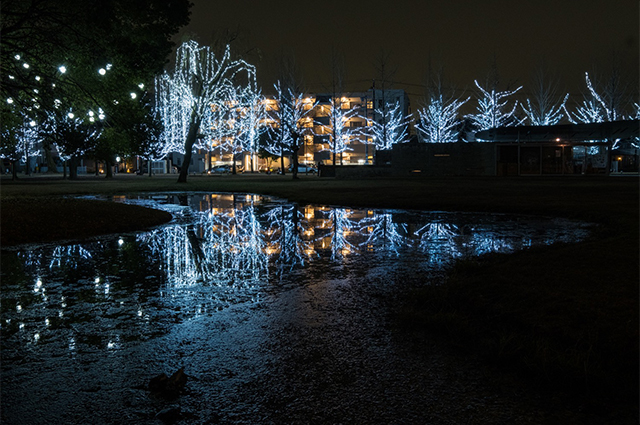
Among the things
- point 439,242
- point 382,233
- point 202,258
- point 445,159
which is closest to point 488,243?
point 439,242

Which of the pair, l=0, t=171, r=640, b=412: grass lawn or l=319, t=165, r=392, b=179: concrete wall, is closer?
l=0, t=171, r=640, b=412: grass lawn

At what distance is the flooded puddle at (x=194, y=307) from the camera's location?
3275 millimetres

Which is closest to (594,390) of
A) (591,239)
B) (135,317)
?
(135,317)

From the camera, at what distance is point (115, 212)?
13.4m

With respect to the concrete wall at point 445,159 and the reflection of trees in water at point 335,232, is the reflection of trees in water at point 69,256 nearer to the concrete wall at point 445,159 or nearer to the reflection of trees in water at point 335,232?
the reflection of trees in water at point 335,232

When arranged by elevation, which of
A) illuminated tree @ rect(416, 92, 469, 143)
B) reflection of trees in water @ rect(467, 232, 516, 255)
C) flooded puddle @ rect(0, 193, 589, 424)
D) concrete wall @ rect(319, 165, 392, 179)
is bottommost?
flooded puddle @ rect(0, 193, 589, 424)

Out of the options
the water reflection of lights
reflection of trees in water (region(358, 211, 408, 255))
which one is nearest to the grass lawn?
the water reflection of lights

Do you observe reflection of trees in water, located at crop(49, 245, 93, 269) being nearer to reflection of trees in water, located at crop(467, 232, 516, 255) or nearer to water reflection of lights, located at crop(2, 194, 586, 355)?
water reflection of lights, located at crop(2, 194, 586, 355)

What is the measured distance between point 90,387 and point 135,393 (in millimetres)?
342

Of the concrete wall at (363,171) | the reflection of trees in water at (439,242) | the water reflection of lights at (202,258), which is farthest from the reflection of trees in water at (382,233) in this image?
the concrete wall at (363,171)

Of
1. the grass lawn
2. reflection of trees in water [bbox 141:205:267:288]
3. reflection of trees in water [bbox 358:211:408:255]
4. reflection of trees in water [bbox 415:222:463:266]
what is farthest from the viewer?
reflection of trees in water [bbox 358:211:408:255]

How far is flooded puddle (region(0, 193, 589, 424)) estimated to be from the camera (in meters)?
3.28

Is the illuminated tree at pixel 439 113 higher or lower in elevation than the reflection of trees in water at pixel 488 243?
higher

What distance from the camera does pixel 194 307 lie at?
5262 millimetres
